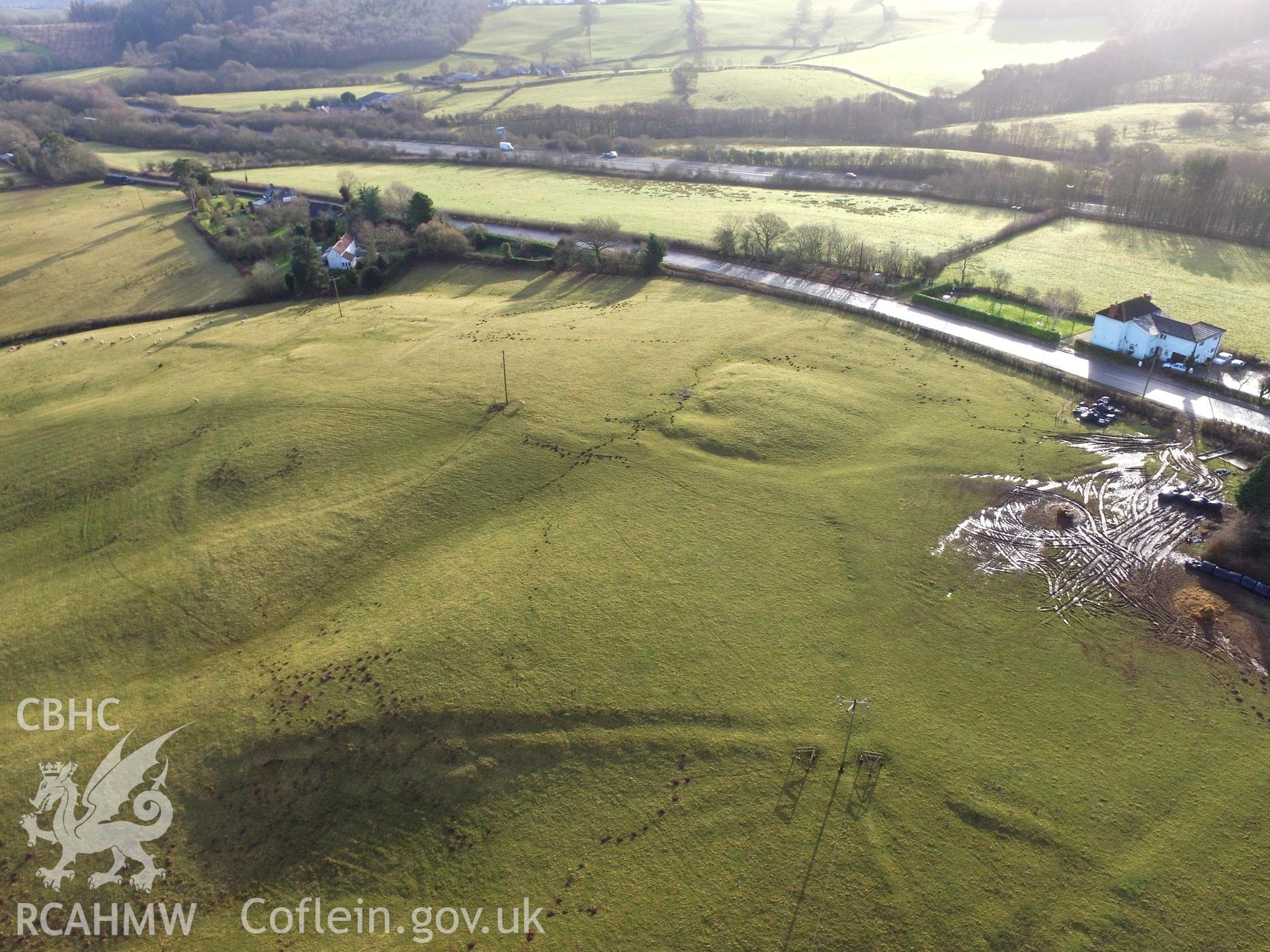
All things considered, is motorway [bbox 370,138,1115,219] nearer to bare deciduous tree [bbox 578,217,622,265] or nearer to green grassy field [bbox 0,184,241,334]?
bare deciduous tree [bbox 578,217,622,265]

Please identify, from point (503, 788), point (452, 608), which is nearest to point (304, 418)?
point (452, 608)

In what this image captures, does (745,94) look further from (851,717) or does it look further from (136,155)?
(851,717)

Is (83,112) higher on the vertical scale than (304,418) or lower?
higher

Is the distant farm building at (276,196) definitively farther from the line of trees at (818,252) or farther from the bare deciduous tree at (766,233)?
the bare deciduous tree at (766,233)

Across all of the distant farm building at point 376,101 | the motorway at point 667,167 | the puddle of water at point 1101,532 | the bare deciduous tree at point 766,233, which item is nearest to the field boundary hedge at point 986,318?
the puddle of water at point 1101,532

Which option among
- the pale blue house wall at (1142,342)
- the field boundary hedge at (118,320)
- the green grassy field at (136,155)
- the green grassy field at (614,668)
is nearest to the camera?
the green grassy field at (614,668)

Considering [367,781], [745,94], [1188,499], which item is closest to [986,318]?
[1188,499]

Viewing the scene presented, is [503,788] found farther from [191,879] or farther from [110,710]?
[110,710]
